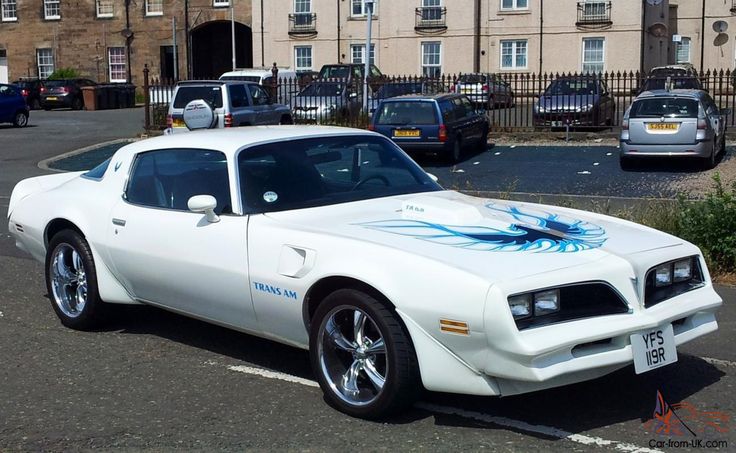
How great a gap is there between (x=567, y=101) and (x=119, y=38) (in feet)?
115

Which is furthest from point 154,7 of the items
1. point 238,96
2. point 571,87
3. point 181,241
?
point 181,241

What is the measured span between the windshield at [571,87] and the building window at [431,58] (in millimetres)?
19140

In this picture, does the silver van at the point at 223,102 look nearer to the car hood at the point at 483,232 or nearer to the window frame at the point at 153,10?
the car hood at the point at 483,232

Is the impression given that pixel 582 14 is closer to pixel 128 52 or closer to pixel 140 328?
pixel 128 52

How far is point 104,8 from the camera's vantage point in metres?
54.4

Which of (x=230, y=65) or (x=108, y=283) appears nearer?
(x=108, y=283)

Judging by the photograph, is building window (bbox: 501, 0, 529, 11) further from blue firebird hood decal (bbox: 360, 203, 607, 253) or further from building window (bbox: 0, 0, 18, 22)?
blue firebird hood decal (bbox: 360, 203, 607, 253)

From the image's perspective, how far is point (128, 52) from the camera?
54.4 m

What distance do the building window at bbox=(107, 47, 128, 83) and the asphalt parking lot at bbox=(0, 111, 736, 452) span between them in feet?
161

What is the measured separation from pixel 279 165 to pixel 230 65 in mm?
50360

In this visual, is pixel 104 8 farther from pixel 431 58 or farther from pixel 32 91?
pixel 431 58

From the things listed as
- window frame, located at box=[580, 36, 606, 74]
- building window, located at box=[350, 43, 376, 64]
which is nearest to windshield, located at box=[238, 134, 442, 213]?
window frame, located at box=[580, 36, 606, 74]

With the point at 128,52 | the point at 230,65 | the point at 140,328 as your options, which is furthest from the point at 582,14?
the point at 140,328

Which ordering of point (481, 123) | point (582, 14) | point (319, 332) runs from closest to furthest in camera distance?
point (319, 332) → point (481, 123) → point (582, 14)
